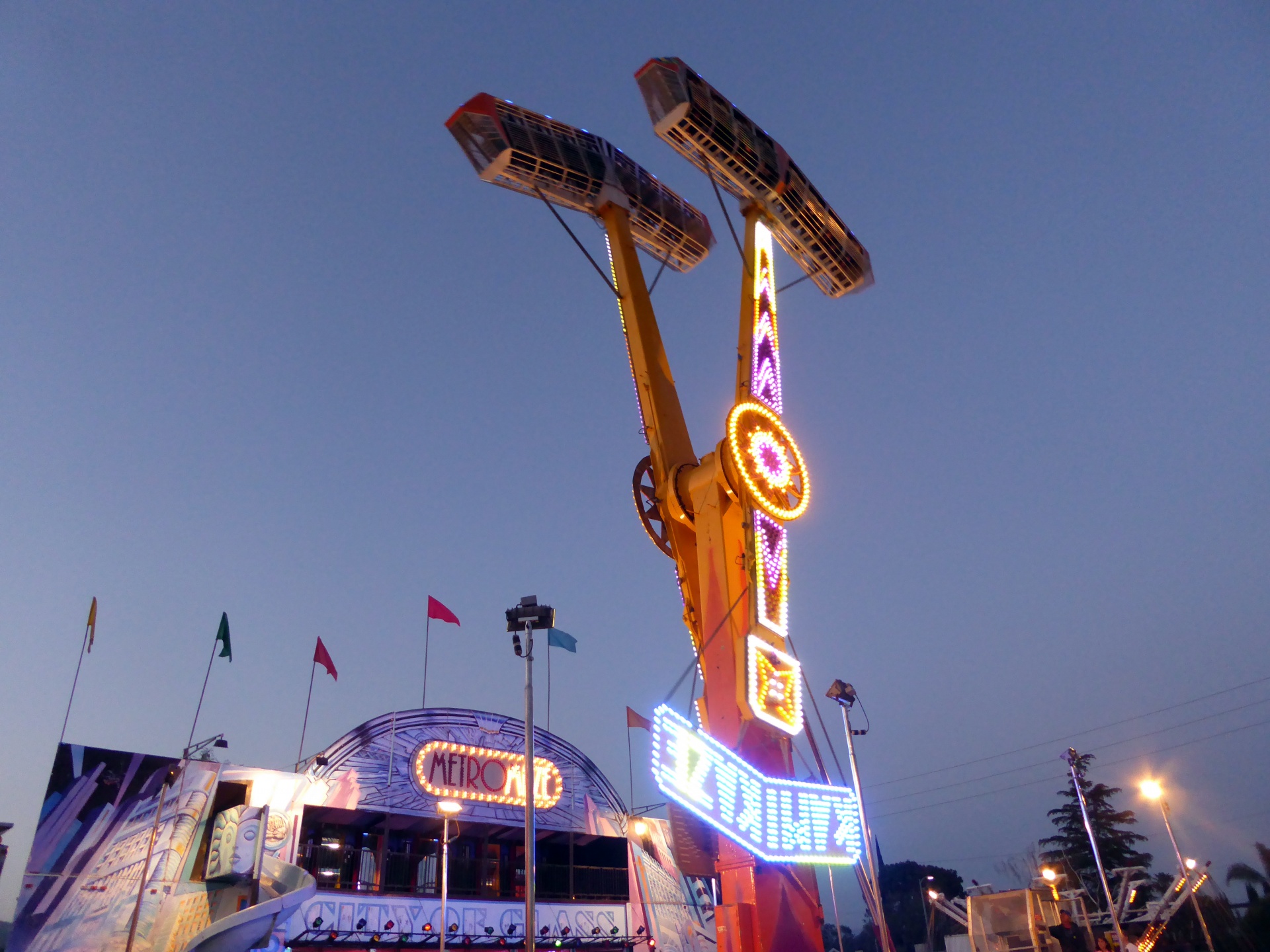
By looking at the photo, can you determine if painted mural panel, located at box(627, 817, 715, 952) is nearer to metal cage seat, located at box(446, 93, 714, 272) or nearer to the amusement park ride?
the amusement park ride

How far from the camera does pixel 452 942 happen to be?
2645 centimetres

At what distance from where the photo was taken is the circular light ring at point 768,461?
17094 millimetres

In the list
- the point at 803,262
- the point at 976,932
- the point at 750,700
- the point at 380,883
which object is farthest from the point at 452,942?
the point at 803,262

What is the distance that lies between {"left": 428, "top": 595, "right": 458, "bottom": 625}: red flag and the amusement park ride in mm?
13042

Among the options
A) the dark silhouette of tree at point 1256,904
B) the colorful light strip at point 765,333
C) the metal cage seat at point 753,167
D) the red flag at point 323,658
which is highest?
the metal cage seat at point 753,167

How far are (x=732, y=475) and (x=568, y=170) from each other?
31.6 feet

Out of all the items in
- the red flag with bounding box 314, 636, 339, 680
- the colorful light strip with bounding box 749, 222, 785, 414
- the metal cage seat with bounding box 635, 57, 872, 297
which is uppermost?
the metal cage seat with bounding box 635, 57, 872, 297

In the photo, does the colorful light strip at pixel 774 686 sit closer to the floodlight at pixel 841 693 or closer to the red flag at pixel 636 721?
the floodlight at pixel 841 693

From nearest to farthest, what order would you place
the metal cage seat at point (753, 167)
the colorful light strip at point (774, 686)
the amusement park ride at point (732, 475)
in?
1. the amusement park ride at point (732, 475)
2. the colorful light strip at point (774, 686)
3. the metal cage seat at point (753, 167)

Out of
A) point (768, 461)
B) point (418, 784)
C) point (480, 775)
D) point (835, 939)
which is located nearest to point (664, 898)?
point (480, 775)

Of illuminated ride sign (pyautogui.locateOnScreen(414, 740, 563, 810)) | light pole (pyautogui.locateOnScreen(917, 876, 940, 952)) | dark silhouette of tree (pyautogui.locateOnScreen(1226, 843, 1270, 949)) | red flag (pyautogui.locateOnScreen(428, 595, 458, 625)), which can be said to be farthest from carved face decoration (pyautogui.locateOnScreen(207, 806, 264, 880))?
dark silhouette of tree (pyautogui.locateOnScreen(1226, 843, 1270, 949))

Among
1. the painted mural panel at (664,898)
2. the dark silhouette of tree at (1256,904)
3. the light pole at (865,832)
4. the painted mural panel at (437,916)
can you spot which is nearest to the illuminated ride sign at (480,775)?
the painted mural panel at (437,916)

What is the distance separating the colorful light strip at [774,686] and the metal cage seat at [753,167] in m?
11.8

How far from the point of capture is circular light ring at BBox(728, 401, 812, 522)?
1709 centimetres
